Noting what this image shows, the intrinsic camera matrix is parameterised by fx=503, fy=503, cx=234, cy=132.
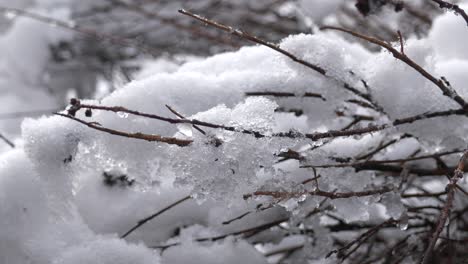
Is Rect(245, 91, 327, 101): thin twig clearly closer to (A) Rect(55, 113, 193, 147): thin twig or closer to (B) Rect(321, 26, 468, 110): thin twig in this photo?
(B) Rect(321, 26, 468, 110): thin twig

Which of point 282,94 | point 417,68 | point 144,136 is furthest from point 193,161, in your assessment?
point 417,68

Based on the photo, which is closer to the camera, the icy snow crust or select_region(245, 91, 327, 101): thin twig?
the icy snow crust

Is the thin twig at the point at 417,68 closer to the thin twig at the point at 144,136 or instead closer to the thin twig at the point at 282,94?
the thin twig at the point at 282,94

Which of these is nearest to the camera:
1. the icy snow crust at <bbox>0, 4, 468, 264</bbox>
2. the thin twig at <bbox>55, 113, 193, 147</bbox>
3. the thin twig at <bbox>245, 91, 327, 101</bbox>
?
the thin twig at <bbox>55, 113, 193, 147</bbox>

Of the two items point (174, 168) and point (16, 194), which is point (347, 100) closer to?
point (174, 168)

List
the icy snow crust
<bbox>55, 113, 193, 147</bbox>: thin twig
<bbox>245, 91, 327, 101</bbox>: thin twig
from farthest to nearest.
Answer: <bbox>245, 91, 327, 101</bbox>: thin twig, the icy snow crust, <bbox>55, 113, 193, 147</bbox>: thin twig

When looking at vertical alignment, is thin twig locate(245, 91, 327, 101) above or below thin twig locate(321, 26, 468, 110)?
→ above

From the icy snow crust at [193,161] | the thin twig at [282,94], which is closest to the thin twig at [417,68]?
the icy snow crust at [193,161]

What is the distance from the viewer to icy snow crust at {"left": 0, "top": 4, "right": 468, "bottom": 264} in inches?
36.5

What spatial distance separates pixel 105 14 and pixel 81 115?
2953 mm

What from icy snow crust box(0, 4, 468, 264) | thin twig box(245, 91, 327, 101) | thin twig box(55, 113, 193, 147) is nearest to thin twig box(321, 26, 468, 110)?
icy snow crust box(0, 4, 468, 264)

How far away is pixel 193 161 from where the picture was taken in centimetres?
90

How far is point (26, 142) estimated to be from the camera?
3.52 feet

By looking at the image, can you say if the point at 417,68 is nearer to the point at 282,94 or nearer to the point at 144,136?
the point at 282,94
